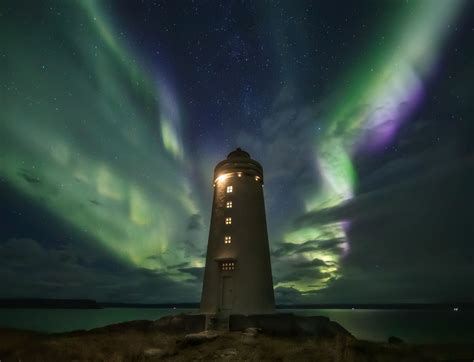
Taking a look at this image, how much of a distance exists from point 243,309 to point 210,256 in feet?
15.6

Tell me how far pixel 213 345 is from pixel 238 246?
7940 millimetres

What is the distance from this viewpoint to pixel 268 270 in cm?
2331

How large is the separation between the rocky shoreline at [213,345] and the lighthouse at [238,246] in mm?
1541

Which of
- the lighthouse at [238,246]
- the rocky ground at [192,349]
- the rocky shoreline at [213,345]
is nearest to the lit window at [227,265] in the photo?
the lighthouse at [238,246]

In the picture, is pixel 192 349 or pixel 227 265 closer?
pixel 192 349

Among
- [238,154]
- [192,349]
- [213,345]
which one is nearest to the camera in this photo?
[192,349]

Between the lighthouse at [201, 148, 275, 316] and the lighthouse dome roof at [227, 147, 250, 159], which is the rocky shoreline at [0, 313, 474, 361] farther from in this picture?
the lighthouse dome roof at [227, 147, 250, 159]

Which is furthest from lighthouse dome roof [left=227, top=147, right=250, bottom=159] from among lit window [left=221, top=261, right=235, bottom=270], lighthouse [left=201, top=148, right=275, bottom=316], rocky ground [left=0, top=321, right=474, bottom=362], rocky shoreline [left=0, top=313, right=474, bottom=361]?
rocky ground [left=0, top=321, right=474, bottom=362]

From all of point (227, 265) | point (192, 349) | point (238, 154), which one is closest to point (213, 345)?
Answer: point (192, 349)

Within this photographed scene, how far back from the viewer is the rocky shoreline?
1405cm

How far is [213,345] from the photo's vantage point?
16078 mm

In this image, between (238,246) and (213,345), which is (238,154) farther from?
(213,345)

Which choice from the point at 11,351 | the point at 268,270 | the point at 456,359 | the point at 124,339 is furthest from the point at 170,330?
the point at 456,359

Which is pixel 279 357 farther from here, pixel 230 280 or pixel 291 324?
pixel 230 280
